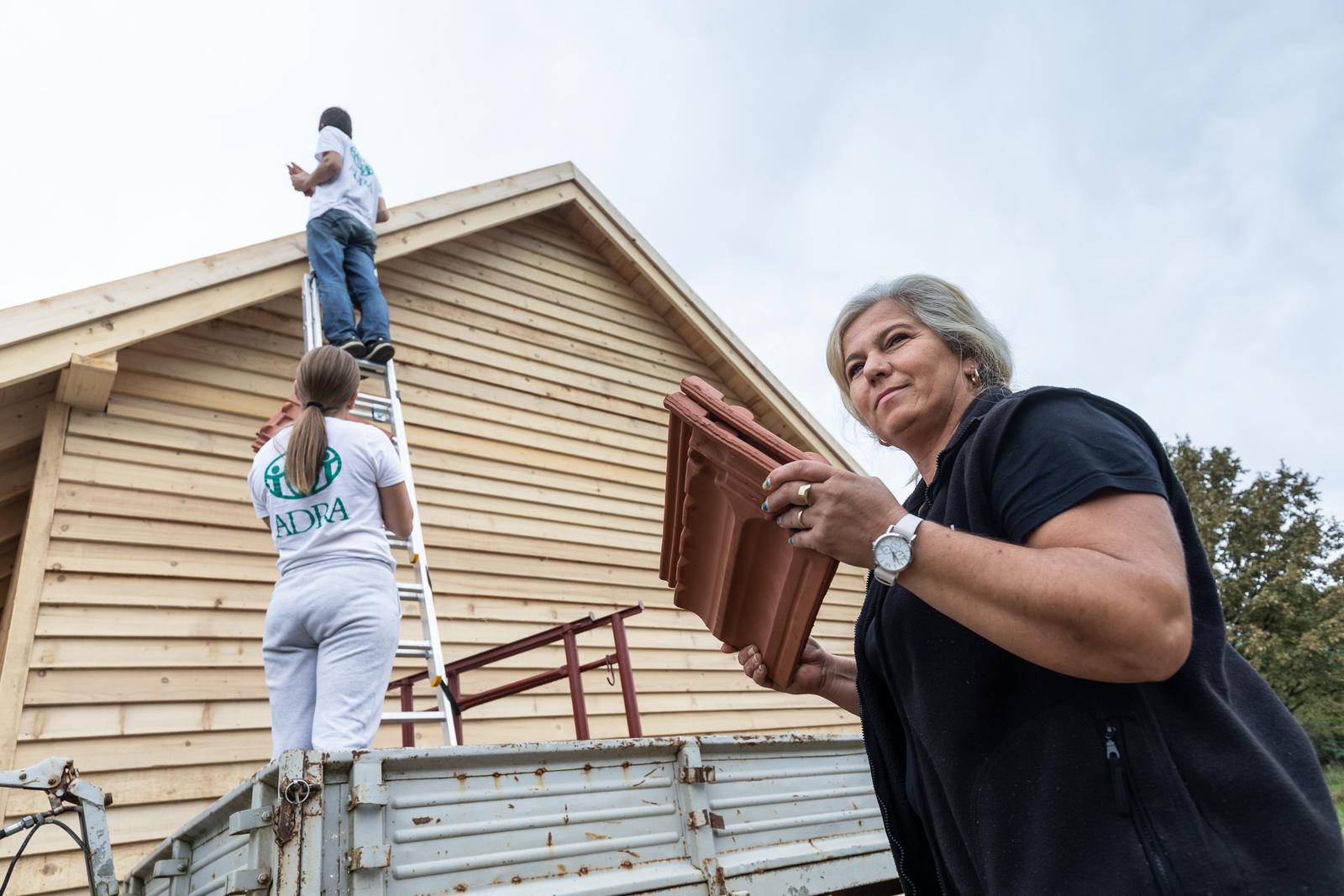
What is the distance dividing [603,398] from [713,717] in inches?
116

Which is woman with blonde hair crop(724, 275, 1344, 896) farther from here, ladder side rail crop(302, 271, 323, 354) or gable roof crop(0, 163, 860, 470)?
ladder side rail crop(302, 271, 323, 354)

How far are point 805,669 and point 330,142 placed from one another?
5.02 m

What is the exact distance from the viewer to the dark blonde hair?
2.91 metres

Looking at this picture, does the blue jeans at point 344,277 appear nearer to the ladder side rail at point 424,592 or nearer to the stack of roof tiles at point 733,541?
the ladder side rail at point 424,592

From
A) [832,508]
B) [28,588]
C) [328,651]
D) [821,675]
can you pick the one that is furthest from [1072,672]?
[28,588]

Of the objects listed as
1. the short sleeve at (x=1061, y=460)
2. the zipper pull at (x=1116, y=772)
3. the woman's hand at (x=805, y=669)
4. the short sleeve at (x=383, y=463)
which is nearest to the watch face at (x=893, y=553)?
the short sleeve at (x=1061, y=460)

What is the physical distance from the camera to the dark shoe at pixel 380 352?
16.8ft

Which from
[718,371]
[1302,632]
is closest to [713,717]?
[718,371]

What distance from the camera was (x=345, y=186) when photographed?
5.49 metres

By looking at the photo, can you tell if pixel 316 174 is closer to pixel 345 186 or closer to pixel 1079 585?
pixel 345 186

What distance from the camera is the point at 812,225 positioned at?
117 feet

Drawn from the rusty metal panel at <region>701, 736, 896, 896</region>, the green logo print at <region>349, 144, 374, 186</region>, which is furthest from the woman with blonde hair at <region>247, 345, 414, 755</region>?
the green logo print at <region>349, 144, 374, 186</region>

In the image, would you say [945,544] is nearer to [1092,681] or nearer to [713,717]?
[1092,681]

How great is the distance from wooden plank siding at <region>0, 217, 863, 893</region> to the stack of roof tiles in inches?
143
